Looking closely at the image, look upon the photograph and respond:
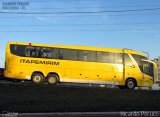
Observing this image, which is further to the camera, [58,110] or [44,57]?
[44,57]

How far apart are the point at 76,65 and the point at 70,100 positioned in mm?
11538

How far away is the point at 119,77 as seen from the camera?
30391mm

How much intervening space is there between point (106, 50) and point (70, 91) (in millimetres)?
10064

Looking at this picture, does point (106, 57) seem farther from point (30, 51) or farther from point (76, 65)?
point (30, 51)

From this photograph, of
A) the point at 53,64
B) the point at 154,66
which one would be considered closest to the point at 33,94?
the point at 53,64

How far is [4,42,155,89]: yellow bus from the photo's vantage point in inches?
1145

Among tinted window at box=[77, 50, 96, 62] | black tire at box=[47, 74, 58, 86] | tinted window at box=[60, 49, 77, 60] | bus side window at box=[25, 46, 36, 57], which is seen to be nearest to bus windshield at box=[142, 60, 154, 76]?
tinted window at box=[77, 50, 96, 62]

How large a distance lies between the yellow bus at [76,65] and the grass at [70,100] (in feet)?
24.1

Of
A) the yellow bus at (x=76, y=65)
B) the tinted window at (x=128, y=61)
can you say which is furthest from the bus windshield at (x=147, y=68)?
the tinted window at (x=128, y=61)

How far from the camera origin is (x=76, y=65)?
29.8 meters

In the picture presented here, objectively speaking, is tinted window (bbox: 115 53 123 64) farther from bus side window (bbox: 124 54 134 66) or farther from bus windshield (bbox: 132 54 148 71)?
bus windshield (bbox: 132 54 148 71)

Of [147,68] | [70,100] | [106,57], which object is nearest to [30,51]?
[106,57]

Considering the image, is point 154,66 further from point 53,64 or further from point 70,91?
point 70,91

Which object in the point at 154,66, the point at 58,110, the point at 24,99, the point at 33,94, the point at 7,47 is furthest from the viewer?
the point at 154,66
